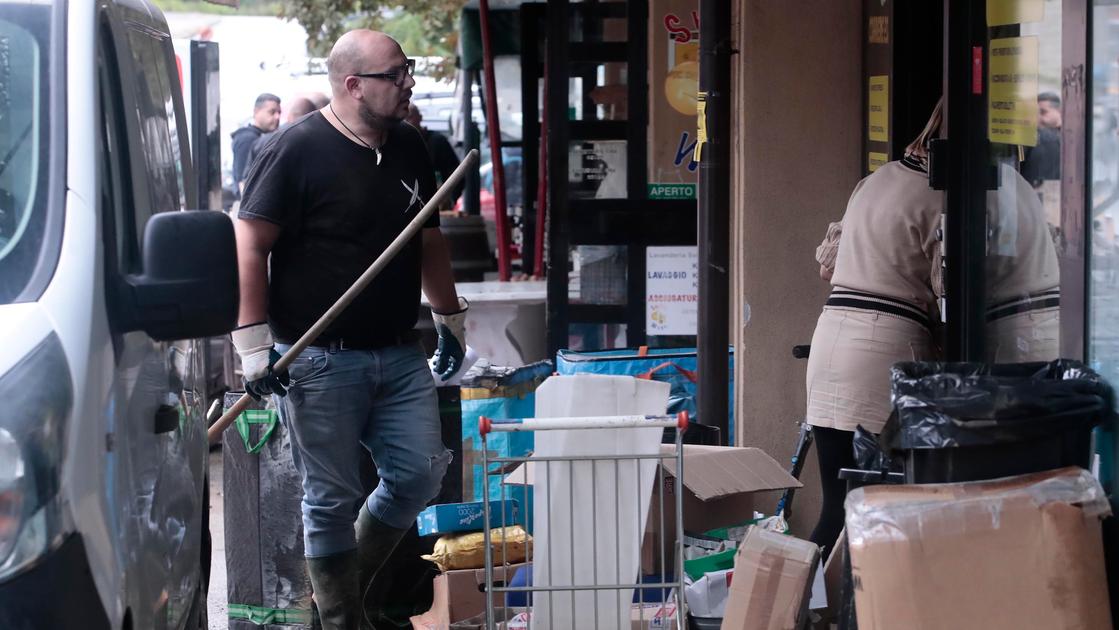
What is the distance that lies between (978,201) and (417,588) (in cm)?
239

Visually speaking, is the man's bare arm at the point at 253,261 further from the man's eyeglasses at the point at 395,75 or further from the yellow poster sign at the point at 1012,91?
the yellow poster sign at the point at 1012,91

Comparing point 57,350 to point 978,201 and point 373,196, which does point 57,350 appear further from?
point 978,201

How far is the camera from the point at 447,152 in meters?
12.6

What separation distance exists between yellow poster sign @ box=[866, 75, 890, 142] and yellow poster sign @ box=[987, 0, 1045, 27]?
3.78 feet

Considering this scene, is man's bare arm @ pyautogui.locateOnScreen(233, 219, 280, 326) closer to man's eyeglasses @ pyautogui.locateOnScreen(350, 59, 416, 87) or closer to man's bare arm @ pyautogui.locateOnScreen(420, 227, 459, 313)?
man's eyeglasses @ pyautogui.locateOnScreen(350, 59, 416, 87)

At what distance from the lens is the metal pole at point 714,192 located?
5062mm

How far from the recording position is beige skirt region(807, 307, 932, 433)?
4.86 metres

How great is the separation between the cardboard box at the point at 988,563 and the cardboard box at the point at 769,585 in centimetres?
56

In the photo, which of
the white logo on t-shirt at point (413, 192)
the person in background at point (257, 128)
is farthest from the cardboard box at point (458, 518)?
the person in background at point (257, 128)

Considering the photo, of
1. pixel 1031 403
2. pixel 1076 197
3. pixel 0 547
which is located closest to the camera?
pixel 0 547

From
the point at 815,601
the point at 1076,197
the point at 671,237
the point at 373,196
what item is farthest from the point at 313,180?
the point at 671,237

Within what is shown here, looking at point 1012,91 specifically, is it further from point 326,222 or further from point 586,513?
point 326,222

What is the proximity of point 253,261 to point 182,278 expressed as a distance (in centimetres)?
149

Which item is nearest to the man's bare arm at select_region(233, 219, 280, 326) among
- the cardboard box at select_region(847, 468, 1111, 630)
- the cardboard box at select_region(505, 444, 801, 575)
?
the cardboard box at select_region(505, 444, 801, 575)
